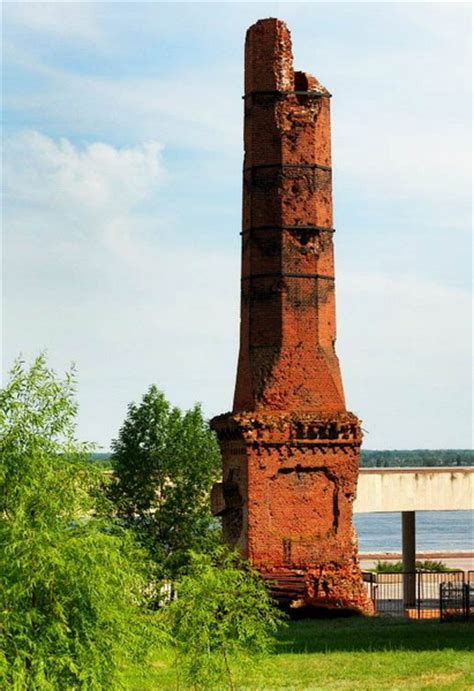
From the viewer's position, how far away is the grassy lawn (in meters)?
22.6

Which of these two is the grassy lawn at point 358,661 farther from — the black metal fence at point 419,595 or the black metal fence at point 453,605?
the black metal fence at point 419,595

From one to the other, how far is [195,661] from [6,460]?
4.22m

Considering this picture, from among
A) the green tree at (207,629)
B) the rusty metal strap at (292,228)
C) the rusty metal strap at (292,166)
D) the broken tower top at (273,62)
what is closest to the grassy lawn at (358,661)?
the green tree at (207,629)

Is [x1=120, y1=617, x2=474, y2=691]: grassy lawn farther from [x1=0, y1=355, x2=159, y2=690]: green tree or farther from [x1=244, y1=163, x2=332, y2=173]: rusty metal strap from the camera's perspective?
[x1=244, y1=163, x2=332, y2=173]: rusty metal strap

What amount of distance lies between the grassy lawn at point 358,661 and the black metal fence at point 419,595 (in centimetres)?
198

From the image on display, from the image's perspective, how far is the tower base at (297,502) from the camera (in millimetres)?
32094

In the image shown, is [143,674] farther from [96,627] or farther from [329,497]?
[329,497]

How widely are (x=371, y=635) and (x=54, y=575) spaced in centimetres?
1171

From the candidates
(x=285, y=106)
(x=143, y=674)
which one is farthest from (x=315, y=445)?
(x=143, y=674)

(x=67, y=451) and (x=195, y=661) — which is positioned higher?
(x=67, y=451)

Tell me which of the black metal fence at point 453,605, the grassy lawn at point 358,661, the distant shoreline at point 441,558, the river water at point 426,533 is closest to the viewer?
the grassy lawn at point 358,661

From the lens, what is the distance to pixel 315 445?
32.6m

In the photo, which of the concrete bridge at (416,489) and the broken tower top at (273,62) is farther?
the concrete bridge at (416,489)

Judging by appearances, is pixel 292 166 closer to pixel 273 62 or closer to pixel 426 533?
pixel 273 62
